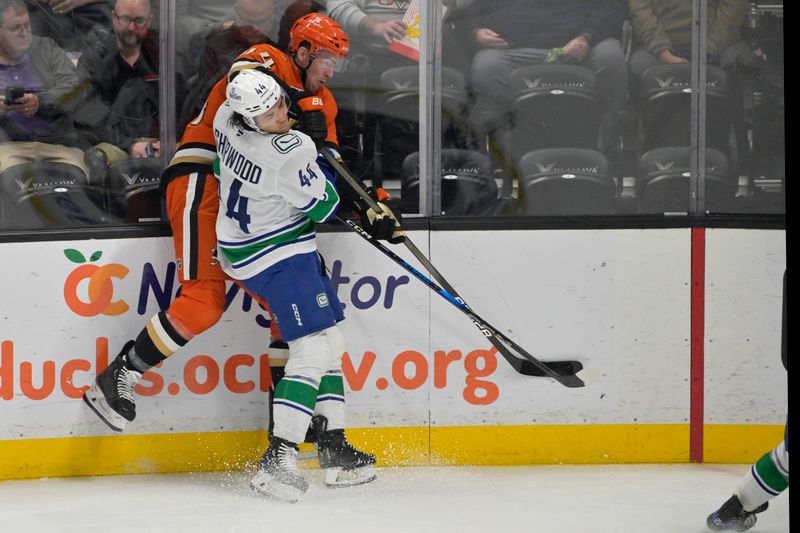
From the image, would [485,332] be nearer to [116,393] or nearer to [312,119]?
[312,119]

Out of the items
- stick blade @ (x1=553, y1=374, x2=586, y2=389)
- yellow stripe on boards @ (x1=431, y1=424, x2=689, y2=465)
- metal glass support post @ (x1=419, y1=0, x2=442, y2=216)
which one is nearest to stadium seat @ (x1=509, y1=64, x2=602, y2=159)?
metal glass support post @ (x1=419, y1=0, x2=442, y2=216)

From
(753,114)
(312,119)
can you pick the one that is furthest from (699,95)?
(312,119)

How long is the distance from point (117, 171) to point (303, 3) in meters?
0.79

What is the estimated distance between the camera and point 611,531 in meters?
3.07

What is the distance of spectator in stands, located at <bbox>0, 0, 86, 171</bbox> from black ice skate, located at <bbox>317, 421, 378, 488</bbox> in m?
1.17

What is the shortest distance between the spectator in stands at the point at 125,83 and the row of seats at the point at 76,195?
64mm

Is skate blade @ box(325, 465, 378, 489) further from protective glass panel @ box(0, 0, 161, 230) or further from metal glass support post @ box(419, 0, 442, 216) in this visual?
protective glass panel @ box(0, 0, 161, 230)

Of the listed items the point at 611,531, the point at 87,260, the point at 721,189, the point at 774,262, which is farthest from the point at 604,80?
the point at 87,260

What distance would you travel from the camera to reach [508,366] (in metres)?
3.72

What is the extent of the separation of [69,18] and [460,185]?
1.33 m

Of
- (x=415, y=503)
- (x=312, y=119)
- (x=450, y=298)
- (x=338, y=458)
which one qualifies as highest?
(x=312, y=119)

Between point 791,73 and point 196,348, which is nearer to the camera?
point 791,73

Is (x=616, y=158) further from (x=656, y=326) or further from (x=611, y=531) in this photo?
(x=611, y=531)

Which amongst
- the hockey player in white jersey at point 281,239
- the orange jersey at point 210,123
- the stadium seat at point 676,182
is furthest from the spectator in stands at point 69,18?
the stadium seat at point 676,182
